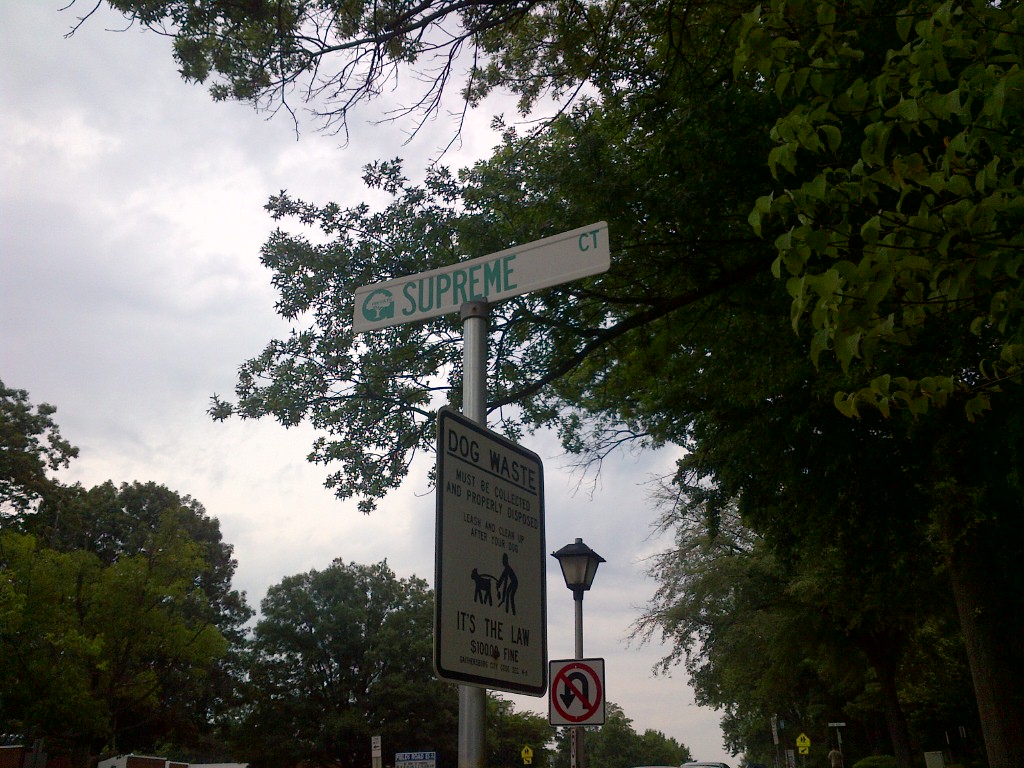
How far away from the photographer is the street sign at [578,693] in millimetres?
8625

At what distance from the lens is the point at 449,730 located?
4884 centimetres

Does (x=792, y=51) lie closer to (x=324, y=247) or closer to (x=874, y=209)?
(x=874, y=209)

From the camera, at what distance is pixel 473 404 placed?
339 cm

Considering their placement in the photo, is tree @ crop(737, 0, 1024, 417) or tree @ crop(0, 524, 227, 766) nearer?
tree @ crop(737, 0, 1024, 417)

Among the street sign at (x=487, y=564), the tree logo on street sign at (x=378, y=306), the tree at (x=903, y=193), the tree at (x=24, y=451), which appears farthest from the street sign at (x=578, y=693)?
the tree at (x=24, y=451)

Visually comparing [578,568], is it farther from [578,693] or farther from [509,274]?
[509,274]

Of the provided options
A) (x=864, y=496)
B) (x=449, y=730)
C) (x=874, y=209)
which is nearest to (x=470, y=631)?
(x=874, y=209)

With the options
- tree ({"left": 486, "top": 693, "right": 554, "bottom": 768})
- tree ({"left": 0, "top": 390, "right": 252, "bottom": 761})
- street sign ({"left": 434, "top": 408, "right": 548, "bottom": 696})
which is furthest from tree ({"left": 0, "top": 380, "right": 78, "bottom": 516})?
street sign ({"left": 434, "top": 408, "right": 548, "bottom": 696})

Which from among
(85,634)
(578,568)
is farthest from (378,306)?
(85,634)

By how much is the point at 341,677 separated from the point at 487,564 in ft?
167

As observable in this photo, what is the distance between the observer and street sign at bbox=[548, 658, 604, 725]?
862 cm

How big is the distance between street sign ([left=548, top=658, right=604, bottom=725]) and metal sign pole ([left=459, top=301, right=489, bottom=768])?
5.94m

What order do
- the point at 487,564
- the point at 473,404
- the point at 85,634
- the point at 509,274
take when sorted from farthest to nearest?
the point at 85,634 < the point at 509,274 < the point at 473,404 < the point at 487,564

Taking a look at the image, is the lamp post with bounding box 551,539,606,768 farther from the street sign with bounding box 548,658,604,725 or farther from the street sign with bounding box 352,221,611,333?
the street sign with bounding box 352,221,611,333
